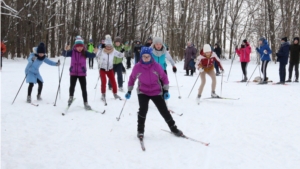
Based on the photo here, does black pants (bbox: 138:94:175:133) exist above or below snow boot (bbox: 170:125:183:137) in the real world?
above

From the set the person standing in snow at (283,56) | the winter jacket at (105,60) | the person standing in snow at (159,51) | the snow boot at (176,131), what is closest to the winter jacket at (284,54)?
the person standing in snow at (283,56)

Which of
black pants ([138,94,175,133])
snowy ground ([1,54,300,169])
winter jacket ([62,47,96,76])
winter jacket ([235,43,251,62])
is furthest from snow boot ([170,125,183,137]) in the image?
winter jacket ([235,43,251,62])

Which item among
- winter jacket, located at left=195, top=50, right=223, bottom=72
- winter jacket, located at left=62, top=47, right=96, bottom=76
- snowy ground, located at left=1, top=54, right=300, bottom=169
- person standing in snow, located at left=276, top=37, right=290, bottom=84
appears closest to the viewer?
snowy ground, located at left=1, top=54, right=300, bottom=169

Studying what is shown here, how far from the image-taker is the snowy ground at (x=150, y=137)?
14.1 feet

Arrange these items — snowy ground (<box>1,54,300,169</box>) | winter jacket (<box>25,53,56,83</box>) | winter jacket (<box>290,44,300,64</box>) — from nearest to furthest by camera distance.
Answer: snowy ground (<box>1,54,300,169</box>) < winter jacket (<box>25,53,56,83</box>) < winter jacket (<box>290,44,300,64</box>)

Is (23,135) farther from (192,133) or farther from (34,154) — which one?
(192,133)

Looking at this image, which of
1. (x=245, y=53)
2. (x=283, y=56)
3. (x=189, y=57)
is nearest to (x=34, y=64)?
(x=245, y=53)

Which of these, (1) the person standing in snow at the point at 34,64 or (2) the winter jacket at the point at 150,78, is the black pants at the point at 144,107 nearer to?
(2) the winter jacket at the point at 150,78

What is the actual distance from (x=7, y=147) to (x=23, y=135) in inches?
25.1

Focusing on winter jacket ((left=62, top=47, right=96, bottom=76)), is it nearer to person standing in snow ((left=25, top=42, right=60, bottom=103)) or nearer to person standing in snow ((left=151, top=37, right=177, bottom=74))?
person standing in snow ((left=25, top=42, right=60, bottom=103))

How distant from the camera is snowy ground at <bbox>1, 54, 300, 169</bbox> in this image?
430 cm

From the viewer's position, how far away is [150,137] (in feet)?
17.9

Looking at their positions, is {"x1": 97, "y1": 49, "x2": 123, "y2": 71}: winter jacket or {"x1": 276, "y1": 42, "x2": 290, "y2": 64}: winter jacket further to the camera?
{"x1": 276, "y1": 42, "x2": 290, "y2": 64}: winter jacket

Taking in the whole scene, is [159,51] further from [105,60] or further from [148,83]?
[148,83]
